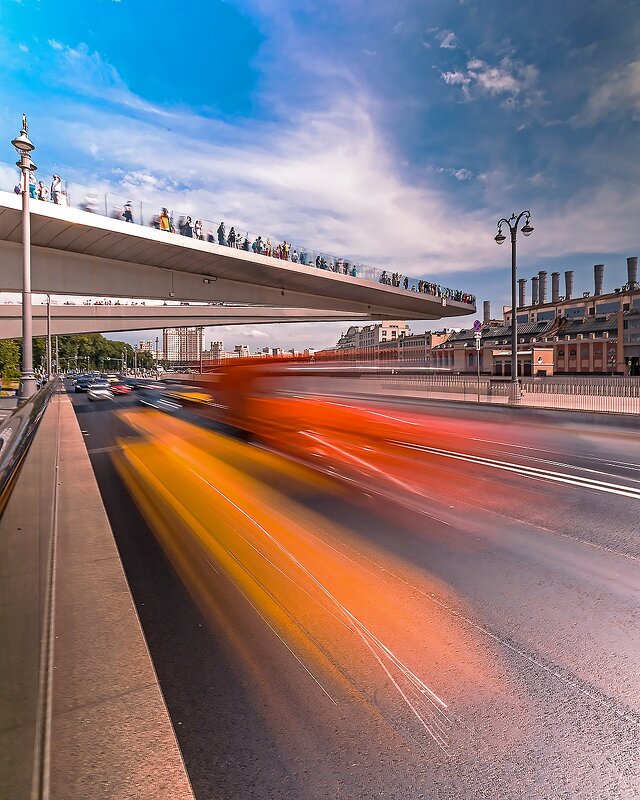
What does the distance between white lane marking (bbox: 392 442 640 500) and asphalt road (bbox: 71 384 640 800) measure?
1.20 m

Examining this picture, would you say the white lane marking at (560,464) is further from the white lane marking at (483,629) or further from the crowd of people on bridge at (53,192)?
the crowd of people on bridge at (53,192)

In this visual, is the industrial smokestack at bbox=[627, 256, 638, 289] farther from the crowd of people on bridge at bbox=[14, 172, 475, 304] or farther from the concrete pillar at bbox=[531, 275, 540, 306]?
the crowd of people on bridge at bbox=[14, 172, 475, 304]

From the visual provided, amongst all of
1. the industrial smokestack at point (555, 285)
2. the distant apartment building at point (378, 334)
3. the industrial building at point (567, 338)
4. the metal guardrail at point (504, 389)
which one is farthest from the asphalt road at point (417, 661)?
the distant apartment building at point (378, 334)

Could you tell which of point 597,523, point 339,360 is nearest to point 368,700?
point 597,523

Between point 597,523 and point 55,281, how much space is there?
22960 mm

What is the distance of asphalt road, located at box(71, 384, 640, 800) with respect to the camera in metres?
2.36

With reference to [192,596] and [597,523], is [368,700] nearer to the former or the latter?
[192,596]

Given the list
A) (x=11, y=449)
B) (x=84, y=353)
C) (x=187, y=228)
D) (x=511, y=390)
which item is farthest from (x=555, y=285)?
(x=84, y=353)

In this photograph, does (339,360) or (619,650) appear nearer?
(619,650)

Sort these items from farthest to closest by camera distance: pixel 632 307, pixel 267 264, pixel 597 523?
pixel 632 307 < pixel 267 264 < pixel 597 523

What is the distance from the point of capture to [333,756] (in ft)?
7.99

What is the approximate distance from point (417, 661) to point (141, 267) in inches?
958

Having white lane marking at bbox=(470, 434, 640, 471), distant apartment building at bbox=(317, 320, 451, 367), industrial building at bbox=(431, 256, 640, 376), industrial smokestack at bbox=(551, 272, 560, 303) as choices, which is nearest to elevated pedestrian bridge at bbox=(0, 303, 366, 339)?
distant apartment building at bbox=(317, 320, 451, 367)

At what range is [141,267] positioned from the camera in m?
23.5
